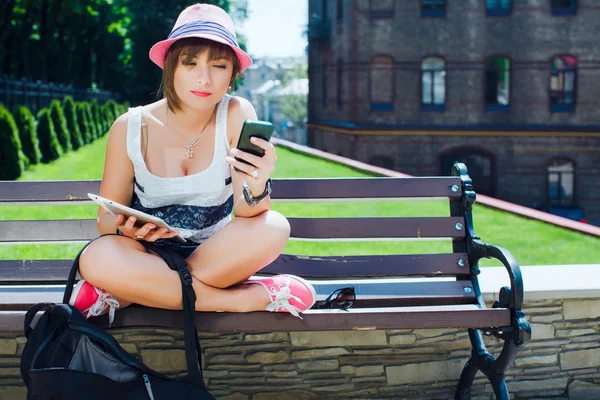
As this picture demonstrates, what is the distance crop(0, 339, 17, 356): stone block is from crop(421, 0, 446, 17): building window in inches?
1135

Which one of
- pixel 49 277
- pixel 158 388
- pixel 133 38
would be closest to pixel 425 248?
pixel 49 277

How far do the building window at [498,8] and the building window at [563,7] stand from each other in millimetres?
1672

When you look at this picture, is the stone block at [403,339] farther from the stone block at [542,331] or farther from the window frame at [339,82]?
the window frame at [339,82]

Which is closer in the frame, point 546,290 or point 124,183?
point 124,183

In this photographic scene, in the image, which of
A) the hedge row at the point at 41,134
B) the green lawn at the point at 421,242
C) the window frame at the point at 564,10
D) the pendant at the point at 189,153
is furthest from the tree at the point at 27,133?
the window frame at the point at 564,10

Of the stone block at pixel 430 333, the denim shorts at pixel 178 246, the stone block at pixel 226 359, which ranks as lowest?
the stone block at pixel 226 359

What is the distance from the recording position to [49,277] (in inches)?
155

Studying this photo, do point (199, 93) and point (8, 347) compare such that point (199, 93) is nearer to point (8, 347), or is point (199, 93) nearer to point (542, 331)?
point (8, 347)

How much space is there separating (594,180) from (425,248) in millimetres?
26122

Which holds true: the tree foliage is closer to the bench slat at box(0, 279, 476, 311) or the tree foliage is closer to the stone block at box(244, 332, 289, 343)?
the bench slat at box(0, 279, 476, 311)

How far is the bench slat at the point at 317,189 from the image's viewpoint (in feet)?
13.2

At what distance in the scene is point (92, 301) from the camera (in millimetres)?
3166

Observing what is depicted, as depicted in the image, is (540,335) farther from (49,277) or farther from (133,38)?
(133,38)

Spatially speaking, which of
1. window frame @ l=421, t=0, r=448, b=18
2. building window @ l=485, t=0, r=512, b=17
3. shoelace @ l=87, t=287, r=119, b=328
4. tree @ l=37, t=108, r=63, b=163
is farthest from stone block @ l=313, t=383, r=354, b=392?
building window @ l=485, t=0, r=512, b=17
